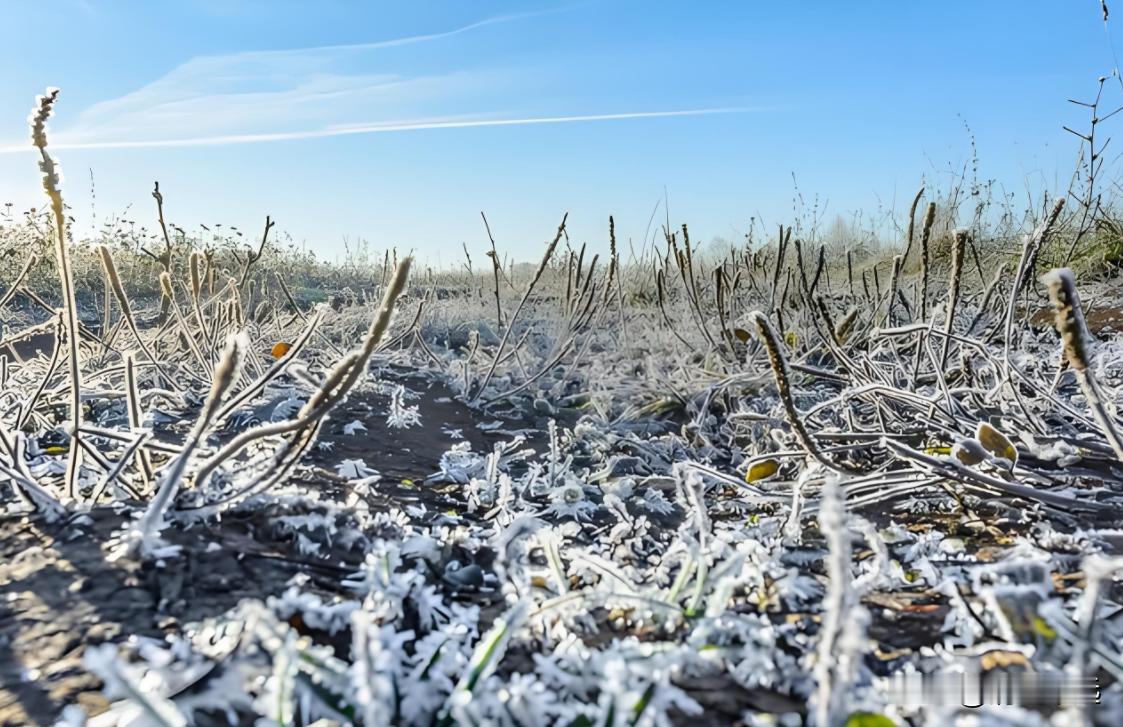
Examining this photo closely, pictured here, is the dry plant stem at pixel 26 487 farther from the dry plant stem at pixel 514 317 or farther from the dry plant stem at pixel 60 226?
the dry plant stem at pixel 514 317

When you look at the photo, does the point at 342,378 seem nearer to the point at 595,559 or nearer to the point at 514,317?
the point at 595,559

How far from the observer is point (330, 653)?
0.84 metres

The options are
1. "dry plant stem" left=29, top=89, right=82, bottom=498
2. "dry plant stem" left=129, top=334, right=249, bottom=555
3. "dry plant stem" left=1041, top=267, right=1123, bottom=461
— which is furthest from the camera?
"dry plant stem" left=29, top=89, right=82, bottom=498

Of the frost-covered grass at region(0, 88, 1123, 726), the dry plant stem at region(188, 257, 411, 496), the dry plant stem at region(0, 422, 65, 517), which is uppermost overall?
the dry plant stem at region(188, 257, 411, 496)

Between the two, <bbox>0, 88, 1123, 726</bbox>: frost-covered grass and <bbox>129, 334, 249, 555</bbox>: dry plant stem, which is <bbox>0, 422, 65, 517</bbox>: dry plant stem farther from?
<bbox>129, 334, 249, 555</bbox>: dry plant stem

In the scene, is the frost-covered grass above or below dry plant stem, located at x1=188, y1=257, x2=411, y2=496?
below

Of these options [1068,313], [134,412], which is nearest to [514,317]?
[134,412]

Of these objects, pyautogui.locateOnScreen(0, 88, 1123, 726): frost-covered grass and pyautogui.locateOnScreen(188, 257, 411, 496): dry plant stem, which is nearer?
pyautogui.locateOnScreen(0, 88, 1123, 726): frost-covered grass

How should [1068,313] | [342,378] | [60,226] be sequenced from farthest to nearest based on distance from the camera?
[60,226] → [342,378] → [1068,313]

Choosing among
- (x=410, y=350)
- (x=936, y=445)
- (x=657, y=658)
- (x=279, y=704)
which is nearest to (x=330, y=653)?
(x=279, y=704)

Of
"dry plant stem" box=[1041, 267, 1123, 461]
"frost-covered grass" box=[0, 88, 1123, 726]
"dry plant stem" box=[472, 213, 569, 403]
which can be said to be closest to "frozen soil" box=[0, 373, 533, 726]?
"frost-covered grass" box=[0, 88, 1123, 726]

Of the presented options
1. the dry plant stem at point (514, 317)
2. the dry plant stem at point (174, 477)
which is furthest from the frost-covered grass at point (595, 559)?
the dry plant stem at point (514, 317)

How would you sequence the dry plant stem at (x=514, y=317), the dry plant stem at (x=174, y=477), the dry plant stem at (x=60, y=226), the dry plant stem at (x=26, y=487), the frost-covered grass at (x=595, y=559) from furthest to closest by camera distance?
1. the dry plant stem at (x=514, y=317)
2. the dry plant stem at (x=26, y=487)
3. the dry plant stem at (x=60, y=226)
4. the dry plant stem at (x=174, y=477)
5. the frost-covered grass at (x=595, y=559)

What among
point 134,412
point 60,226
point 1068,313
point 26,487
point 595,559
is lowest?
point 595,559
